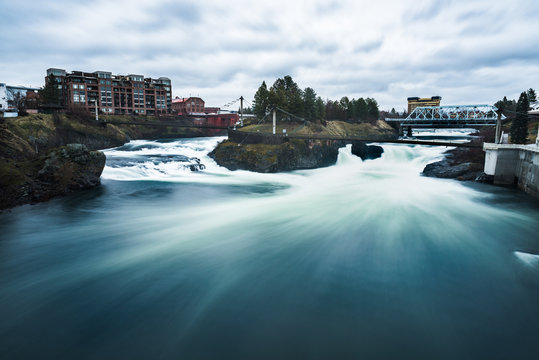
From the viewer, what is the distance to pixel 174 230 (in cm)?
1588

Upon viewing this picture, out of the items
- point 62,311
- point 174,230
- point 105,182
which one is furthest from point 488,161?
point 105,182

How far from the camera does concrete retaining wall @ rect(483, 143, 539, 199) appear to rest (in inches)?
941

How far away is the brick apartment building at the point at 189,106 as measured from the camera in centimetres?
11869

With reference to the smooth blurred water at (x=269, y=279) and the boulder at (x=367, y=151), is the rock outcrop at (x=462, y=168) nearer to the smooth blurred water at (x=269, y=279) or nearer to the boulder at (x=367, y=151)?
the smooth blurred water at (x=269, y=279)

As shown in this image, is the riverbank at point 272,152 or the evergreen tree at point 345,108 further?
the evergreen tree at point 345,108

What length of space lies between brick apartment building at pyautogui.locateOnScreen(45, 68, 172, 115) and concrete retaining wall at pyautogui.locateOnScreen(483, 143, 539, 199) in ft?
291

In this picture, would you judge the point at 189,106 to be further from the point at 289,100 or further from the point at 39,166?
the point at 39,166

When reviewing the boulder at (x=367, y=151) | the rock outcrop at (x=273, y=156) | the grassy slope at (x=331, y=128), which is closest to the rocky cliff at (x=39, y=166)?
the rock outcrop at (x=273, y=156)

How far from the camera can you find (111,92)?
9188 centimetres

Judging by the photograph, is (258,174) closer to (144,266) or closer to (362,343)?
(144,266)

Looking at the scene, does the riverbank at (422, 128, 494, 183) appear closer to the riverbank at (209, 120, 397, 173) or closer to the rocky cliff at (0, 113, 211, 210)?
the riverbank at (209, 120, 397, 173)

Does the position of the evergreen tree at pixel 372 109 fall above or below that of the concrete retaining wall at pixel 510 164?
above

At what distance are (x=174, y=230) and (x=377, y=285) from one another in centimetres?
1049

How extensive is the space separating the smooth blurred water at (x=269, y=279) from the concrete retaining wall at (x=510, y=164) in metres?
3.88
